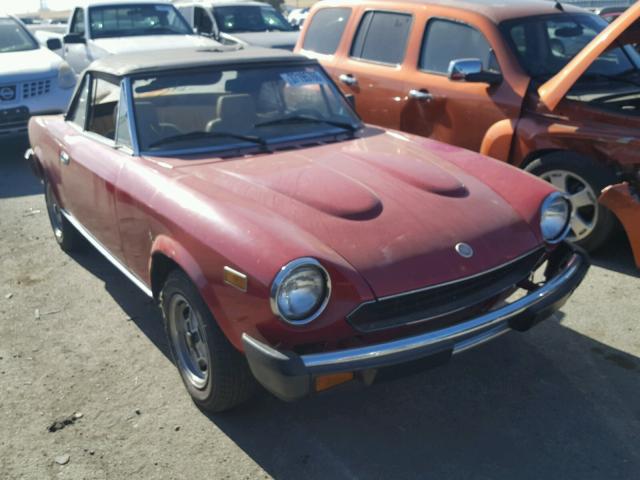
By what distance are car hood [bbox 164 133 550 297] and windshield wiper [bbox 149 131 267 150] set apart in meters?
0.19

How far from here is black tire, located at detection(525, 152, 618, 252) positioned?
4.77m

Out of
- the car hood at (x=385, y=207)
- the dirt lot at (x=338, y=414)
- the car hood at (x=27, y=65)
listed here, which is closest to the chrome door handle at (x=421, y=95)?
the car hood at (x=385, y=207)

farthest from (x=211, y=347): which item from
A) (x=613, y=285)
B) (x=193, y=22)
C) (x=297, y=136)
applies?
(x=193, y=22)

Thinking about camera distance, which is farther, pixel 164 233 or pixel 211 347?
pixel 164 233

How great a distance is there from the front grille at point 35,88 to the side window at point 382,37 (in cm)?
415

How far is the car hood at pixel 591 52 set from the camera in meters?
4.44

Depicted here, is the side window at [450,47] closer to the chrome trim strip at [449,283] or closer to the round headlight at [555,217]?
the round headlight at [555,217]

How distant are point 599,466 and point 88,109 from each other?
368 centimetres

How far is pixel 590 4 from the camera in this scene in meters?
25.2

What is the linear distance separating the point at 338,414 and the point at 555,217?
1.45 meters

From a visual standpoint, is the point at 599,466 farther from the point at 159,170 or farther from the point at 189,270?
the point at 159,170

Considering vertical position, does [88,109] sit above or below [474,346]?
above

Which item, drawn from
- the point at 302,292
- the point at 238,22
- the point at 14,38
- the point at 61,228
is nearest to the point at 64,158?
the point at 61,228

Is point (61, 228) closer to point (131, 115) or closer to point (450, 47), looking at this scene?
point (131, 115)
